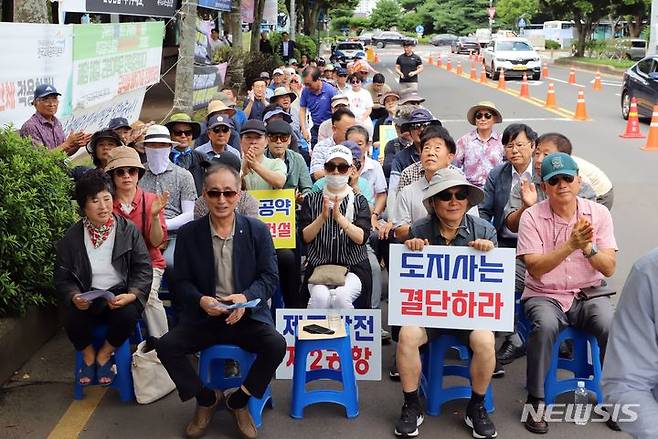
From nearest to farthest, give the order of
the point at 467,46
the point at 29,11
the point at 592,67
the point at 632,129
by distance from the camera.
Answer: the point at 29,11
the point at 632,129
the point at 592,67
the point at 467,46

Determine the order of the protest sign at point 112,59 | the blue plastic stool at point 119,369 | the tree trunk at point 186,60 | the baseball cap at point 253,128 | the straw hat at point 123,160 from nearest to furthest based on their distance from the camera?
the blue plastic stool at point 119,369
the straw hat at point 123,160
the baseball cap at point 253,128
the protest sign at point 112,59
the tree trunk at point 186,60

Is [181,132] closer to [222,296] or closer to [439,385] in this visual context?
[222,296]

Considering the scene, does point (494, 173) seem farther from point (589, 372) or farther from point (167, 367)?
point (167, 367)

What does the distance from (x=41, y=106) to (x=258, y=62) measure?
18.1m

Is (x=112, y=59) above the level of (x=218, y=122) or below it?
above

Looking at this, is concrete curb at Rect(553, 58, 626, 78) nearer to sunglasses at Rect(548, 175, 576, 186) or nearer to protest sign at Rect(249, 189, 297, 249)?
protest sign at Rect(249, 189, 297, 249)

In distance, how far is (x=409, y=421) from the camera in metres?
4.53

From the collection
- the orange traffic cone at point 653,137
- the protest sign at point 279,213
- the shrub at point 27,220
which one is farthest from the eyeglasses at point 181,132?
the orange traffic cone at point 653,137

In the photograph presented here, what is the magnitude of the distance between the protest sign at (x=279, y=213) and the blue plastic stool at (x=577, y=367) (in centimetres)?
229

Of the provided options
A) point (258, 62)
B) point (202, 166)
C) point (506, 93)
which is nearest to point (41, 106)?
point (202, 166)

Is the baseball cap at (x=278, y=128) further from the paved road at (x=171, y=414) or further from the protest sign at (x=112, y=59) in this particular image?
the protest sign at (x=112, y=59)

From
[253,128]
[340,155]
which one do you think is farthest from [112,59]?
[340,155]

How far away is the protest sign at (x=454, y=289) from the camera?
462cm

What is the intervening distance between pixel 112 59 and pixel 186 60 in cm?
312
